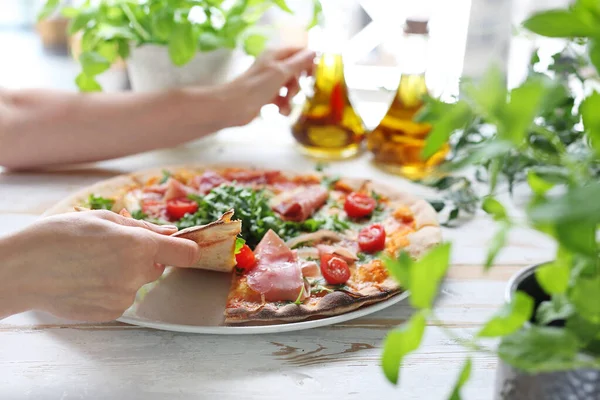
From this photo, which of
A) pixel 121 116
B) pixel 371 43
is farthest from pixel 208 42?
pixel 371 43

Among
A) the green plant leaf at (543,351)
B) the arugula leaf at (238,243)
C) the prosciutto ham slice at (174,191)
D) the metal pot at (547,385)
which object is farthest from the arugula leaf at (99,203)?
the green plant leaf at (543,351)

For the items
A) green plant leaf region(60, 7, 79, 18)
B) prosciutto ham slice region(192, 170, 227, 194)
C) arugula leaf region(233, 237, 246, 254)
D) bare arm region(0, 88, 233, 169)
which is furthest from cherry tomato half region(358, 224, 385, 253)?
green plant leaf region(60, 7, 79, 18)

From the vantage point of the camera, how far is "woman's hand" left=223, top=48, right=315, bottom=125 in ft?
5.49

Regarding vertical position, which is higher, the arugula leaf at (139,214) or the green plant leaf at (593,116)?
the green plant leaf at (593,116)

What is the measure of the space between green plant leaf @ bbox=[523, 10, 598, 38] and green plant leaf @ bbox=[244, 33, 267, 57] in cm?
122

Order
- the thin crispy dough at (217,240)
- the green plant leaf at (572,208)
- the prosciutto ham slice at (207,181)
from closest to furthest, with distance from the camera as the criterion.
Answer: the green plant leaf at (572,208) < the thin crispy dough at (217,240) < the prosciutto ham slice at (207,181)

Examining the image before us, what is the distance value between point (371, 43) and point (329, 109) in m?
1.81

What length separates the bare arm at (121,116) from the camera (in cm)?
155

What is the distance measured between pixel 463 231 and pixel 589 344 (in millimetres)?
814

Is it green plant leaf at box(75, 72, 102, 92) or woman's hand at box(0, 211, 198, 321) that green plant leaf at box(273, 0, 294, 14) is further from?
woman's hand at box(0, 211, 198, 321)

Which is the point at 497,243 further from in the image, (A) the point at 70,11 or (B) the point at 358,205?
(A) the point at 70,11

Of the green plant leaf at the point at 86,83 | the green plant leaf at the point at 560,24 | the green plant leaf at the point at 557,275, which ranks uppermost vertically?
the green plant leaf at the point at 560,24

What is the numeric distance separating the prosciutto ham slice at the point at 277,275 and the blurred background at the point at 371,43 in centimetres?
58

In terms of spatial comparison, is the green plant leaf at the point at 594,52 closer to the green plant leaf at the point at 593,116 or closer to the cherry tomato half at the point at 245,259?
the green plant leaf at the point at 593,116
